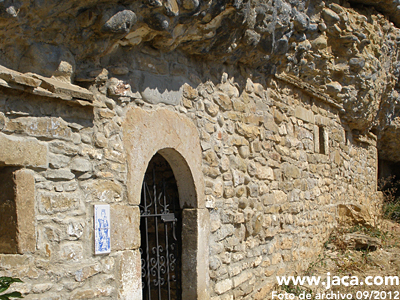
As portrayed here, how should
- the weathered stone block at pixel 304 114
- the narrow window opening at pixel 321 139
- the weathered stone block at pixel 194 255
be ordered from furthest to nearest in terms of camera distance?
the narrow window opening at pixel 321 139 → the weathered stone block at pixel 304 114 → the weathered stone block at pixel 194 255

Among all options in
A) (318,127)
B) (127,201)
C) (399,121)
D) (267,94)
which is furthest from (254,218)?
(399,121)

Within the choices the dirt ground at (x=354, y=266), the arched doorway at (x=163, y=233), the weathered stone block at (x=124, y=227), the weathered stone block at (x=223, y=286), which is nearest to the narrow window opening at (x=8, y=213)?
the weathered stone block at (x=124, y=227)

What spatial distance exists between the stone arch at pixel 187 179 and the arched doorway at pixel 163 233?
114 mm

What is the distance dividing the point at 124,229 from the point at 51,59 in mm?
1373

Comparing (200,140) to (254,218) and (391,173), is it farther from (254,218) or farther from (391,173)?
(391,173)

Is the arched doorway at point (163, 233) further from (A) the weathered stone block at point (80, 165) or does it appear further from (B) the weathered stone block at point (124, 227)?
(A) the weathered stone block at point (80, 165)

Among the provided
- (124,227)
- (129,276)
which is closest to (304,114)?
(124,227)

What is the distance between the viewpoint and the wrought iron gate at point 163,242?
12.7 ft

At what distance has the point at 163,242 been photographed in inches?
161

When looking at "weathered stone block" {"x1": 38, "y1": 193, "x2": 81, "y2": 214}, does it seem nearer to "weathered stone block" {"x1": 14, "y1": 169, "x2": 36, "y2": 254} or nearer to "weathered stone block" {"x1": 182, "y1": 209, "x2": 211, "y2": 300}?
"weathered stone block" {"x1": 14, "y1": 169, "x2": 36, "y2": 254}

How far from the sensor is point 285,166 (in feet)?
18.1

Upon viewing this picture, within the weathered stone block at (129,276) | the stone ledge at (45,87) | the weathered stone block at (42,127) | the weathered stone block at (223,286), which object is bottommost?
the weathered stone block at (223,286)

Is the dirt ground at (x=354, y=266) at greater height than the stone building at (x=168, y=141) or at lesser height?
lesser

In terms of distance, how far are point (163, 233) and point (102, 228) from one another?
3.96 feet
